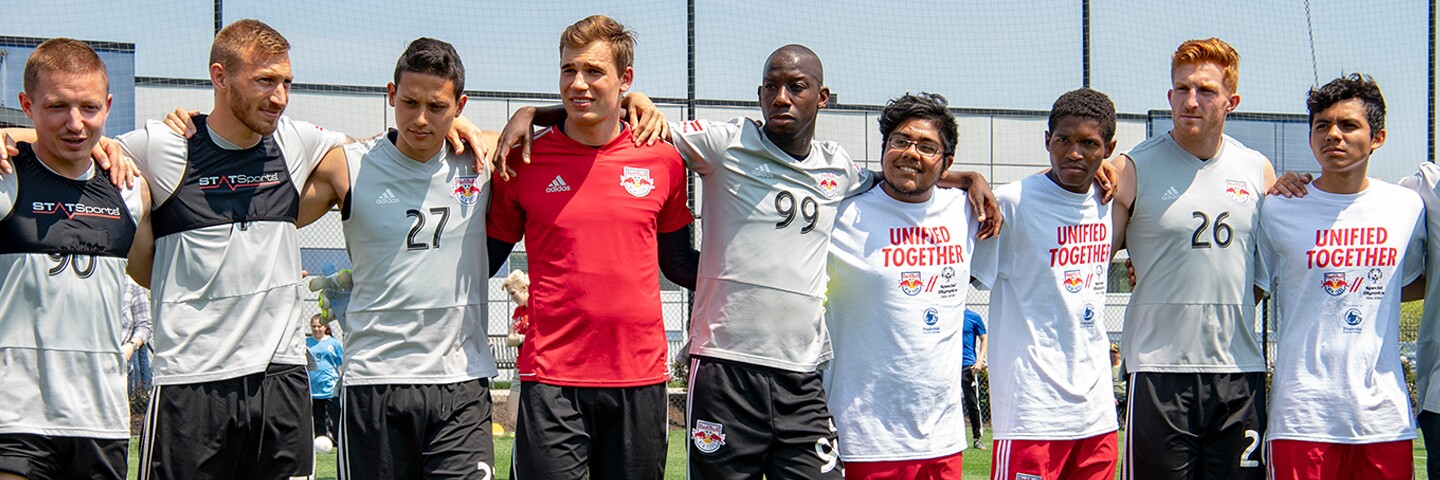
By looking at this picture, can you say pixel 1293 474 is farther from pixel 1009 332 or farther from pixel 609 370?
pixel 609 370

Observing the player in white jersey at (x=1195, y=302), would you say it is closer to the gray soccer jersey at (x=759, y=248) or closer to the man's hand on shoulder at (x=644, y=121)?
the gray soccer jersey at (x=759, y=248)

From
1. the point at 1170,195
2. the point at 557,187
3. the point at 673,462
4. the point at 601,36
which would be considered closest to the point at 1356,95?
the point at 1170,195

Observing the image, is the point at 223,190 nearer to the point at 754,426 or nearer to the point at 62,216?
the point at 62,216

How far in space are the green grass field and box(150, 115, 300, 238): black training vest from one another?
15.6 ft

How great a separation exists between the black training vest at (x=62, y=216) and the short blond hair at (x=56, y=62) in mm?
231

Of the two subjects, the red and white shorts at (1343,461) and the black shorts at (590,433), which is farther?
the red and white shorts at (1343,461)

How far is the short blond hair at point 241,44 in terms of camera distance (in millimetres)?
4477

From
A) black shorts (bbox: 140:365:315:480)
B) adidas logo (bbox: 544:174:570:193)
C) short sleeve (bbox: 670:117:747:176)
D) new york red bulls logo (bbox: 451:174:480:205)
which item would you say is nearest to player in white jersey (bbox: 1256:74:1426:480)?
short sleeve (bbox: 670:117:747:176)

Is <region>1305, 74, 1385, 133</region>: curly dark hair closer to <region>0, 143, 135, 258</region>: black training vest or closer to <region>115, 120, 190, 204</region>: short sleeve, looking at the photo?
<region>115, 120, 190, 204</region>: short sleeve

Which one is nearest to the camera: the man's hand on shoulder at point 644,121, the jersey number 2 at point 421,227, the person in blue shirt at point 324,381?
the jersey number 2 at point 421,227

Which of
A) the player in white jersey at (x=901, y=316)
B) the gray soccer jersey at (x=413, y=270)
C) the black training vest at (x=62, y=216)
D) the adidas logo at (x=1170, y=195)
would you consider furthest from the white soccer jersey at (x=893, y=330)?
the black training vest at (x=62, y=216)

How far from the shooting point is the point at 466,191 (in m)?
4.58

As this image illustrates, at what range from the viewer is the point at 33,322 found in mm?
4266

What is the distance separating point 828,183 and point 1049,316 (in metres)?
0.96
